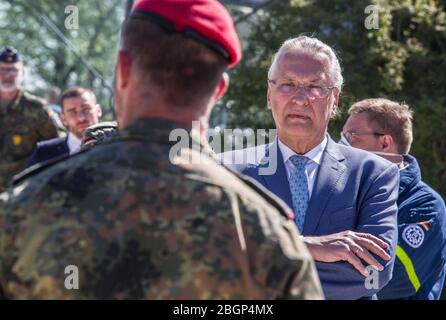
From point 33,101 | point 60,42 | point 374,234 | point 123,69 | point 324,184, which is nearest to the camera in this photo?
point 123,69

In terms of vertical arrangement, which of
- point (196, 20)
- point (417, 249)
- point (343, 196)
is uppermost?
point (196, 20)

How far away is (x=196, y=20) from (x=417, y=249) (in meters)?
2.59

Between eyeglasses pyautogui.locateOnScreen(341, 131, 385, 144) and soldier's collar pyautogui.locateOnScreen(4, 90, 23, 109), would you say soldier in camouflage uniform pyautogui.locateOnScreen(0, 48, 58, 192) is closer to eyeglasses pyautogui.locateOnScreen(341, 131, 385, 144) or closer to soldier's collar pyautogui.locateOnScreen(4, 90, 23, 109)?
soldier's collar pyautogui.locateOnScreen(4, 90, 23, 109)

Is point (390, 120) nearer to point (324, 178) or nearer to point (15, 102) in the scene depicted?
point (324, 178)

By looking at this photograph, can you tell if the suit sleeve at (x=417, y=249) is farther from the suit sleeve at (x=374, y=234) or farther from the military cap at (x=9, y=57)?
the military cap at (x=9, y=57)

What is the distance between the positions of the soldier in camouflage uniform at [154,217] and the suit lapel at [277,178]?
1.65 meters

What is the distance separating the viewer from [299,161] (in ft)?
12.9

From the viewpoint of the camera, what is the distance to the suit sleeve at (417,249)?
4328mm

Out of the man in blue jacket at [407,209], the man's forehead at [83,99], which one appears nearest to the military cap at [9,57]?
the man's forehead at [83,99]

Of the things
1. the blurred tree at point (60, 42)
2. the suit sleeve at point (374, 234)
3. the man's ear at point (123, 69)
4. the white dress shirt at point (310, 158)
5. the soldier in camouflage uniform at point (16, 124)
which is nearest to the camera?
the man's ear at point (123, 69)

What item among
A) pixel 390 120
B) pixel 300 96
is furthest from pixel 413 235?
pixel 300 96

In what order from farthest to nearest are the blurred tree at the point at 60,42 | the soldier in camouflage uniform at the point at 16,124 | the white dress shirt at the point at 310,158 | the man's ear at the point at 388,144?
1. the blurred tree at the point at 60,42
2. the soldier in camouflage uniform at the point at 16,124
3. the man's ear at the point at 388,144
4. the white dress shirt at the point at 310,158

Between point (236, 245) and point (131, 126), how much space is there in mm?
376

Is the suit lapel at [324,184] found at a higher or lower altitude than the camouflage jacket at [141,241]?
lower
